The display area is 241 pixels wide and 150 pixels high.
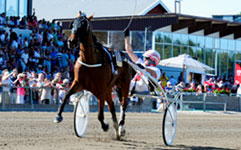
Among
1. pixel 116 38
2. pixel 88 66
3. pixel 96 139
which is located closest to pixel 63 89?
pixel 96 139

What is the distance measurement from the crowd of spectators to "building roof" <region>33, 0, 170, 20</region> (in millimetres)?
4950

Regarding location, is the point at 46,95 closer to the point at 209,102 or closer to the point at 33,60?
the point at 33,60

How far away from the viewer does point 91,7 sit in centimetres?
3017

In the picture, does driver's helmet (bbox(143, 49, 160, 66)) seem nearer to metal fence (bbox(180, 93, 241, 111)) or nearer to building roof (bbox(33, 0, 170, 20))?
metal fence (bbox(180, 93, 241, 111))

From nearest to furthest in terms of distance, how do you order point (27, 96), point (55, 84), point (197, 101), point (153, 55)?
point (153, 55), point (27, 96), point (55, 84), point (197, 101)

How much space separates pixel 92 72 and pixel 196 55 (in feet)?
82.6

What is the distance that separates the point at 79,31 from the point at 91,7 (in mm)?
22406

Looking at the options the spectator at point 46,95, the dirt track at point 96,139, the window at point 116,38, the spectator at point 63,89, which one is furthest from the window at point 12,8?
the dirt track at point 96,139

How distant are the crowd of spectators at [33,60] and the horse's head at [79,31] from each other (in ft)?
26.1

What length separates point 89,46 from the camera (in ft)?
Answer: 27.0

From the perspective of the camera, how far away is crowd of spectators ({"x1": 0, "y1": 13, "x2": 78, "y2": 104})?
1619 centimetres

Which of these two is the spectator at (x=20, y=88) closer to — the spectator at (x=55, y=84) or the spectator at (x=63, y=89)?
the spectator at (x=55, y=84)

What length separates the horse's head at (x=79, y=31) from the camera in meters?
7.90

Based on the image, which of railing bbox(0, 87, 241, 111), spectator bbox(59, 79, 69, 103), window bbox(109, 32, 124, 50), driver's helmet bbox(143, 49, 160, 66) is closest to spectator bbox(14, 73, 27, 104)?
railing bbox(0, 87, 241, 111)
